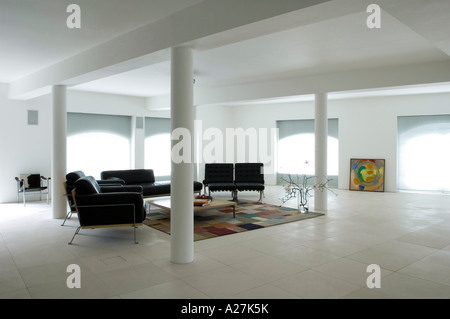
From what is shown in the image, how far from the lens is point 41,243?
5.31m

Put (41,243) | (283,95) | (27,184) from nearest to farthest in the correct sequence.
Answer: (41,243) → (283,95) → (27,184)

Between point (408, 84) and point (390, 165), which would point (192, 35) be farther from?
point (390, 165)

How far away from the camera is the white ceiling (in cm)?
359

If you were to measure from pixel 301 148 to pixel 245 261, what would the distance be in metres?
8.91

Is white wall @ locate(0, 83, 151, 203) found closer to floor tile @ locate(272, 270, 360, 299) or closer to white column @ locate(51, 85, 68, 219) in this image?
white column @ locate(51, 85, 68, 219)

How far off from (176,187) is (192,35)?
1.84m

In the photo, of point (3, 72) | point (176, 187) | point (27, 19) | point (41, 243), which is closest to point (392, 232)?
point (176, 187)

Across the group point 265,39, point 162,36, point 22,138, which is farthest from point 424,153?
point 22,138

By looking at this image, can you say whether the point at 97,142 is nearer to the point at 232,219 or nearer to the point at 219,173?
the point at 219,173

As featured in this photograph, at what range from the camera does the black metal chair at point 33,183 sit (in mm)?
8734

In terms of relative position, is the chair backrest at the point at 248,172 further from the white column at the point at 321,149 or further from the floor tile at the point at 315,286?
the floor tile at the point at 315,286

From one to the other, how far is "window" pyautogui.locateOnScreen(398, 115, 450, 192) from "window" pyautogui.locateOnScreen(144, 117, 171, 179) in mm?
7690

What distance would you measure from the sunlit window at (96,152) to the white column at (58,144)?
2977 millimetres
